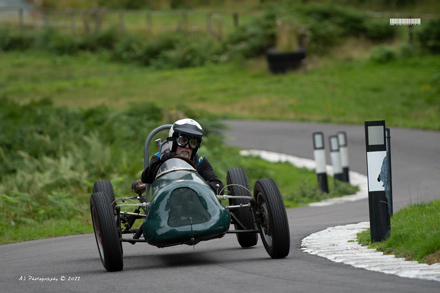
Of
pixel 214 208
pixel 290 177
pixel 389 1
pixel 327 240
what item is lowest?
pixel 290 177

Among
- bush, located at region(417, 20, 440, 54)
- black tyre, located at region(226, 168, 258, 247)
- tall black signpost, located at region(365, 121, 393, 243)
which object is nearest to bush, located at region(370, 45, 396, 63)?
bush, located at region(417, 20, 440, 54)

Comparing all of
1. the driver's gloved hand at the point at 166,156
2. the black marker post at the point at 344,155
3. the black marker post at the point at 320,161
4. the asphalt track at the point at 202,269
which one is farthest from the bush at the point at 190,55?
the driver's gloved hand at the point at 166,156

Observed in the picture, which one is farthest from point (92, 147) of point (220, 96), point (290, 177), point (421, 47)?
point (421, 47)

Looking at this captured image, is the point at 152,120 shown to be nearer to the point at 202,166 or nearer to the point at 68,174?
the point at 68,174

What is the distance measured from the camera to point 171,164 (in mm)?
7344

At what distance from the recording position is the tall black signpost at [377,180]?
679cm

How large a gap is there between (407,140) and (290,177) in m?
4.90

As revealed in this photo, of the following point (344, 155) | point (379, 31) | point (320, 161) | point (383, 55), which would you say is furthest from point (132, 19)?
point (320, 161)

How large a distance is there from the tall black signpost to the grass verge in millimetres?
127

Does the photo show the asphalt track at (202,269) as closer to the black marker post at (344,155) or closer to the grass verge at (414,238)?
the grass verge at (414,238)

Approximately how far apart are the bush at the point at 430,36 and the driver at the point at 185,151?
25.0 metres

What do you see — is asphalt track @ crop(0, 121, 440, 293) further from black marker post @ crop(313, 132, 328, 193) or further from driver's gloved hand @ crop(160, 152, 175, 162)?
black marker post @ crop(313, 132, 328, 193)

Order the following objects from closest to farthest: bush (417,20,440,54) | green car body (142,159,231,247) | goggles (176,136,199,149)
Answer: green car body (142,159,231,247) → goggles (176,136,199,149) → bush (417,20,440,54)

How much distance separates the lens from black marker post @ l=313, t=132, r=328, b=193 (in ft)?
45.3
